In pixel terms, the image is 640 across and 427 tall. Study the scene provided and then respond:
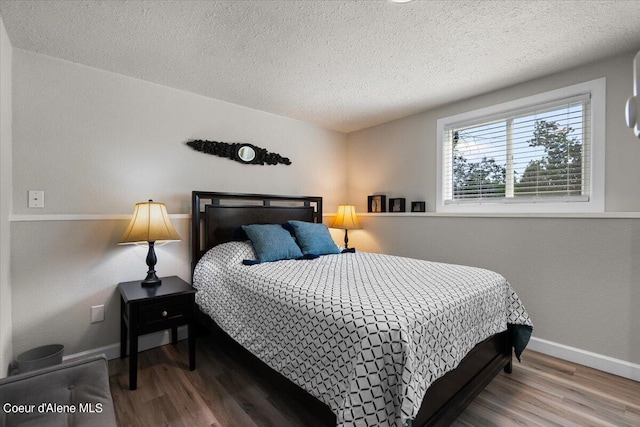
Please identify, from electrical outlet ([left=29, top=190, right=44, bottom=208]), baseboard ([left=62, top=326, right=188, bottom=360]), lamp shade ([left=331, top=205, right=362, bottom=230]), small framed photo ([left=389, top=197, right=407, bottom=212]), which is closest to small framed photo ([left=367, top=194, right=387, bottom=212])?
small framed photo ([left=389, top=197, right=407, bottom=212])

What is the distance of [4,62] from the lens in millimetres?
1845

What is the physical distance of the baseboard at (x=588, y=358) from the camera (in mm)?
2094

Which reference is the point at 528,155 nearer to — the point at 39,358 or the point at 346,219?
the point at 346,219

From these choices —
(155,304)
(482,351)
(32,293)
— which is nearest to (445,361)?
(482,351)

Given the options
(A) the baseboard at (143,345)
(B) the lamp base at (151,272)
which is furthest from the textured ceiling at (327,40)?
(A) the baseboard at (143,345)

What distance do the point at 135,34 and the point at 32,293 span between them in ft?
6.31

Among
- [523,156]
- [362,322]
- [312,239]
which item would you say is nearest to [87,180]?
[312,239]

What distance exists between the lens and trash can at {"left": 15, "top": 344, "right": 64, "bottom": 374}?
1.91 m

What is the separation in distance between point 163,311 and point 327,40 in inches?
85.7

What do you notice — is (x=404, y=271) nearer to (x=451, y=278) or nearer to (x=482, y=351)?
(x=451, y=278)

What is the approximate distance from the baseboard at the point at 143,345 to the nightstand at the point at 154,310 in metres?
0.26

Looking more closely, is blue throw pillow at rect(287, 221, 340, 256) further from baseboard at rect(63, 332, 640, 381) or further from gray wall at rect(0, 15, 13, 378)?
gray wall at rect(0, 15, 13, 378)

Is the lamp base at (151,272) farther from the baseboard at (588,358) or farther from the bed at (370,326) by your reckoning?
the baseboard at (588,358)

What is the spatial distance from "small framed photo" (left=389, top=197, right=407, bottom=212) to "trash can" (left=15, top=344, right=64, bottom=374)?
Result: 3.29m
